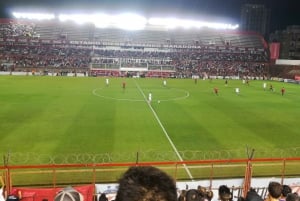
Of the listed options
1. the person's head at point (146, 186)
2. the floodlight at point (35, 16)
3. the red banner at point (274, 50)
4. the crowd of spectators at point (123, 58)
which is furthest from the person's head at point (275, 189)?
the floodlight at point (35, 16)

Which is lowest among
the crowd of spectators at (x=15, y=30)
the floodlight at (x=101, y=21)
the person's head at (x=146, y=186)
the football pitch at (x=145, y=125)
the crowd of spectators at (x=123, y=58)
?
the football pitch at (x=145, y=125)

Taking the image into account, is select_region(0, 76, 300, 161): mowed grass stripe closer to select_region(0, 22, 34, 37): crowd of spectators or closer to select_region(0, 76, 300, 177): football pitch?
select_region(0, 76, 300, 177): football pitch

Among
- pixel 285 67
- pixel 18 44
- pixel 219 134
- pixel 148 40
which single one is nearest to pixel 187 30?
pixel 148 40

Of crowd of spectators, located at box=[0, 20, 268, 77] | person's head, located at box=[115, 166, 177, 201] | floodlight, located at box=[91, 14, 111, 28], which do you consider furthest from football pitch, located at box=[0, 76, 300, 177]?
floodlight, located at box=[91, 14, 111, 28]

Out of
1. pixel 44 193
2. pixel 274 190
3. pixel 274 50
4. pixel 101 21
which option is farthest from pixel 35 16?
pixel 274 190

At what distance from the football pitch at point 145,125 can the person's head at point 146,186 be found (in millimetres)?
17760

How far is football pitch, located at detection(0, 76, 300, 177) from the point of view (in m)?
22.5

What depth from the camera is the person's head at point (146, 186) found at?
2723 mm

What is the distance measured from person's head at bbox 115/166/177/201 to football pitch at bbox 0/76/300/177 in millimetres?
17760

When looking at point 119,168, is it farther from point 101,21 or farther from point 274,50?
point 101,21

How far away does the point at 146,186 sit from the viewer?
2.77 m

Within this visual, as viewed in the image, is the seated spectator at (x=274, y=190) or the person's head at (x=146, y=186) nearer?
A: the person's head at (x=146, y=186)

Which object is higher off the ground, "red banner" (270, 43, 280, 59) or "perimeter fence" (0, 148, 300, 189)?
"red banner" (270, 43, 280, 59)

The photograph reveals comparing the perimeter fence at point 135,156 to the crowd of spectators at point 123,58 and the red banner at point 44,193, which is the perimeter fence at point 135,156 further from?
the crowd of spectators at point 123,58
